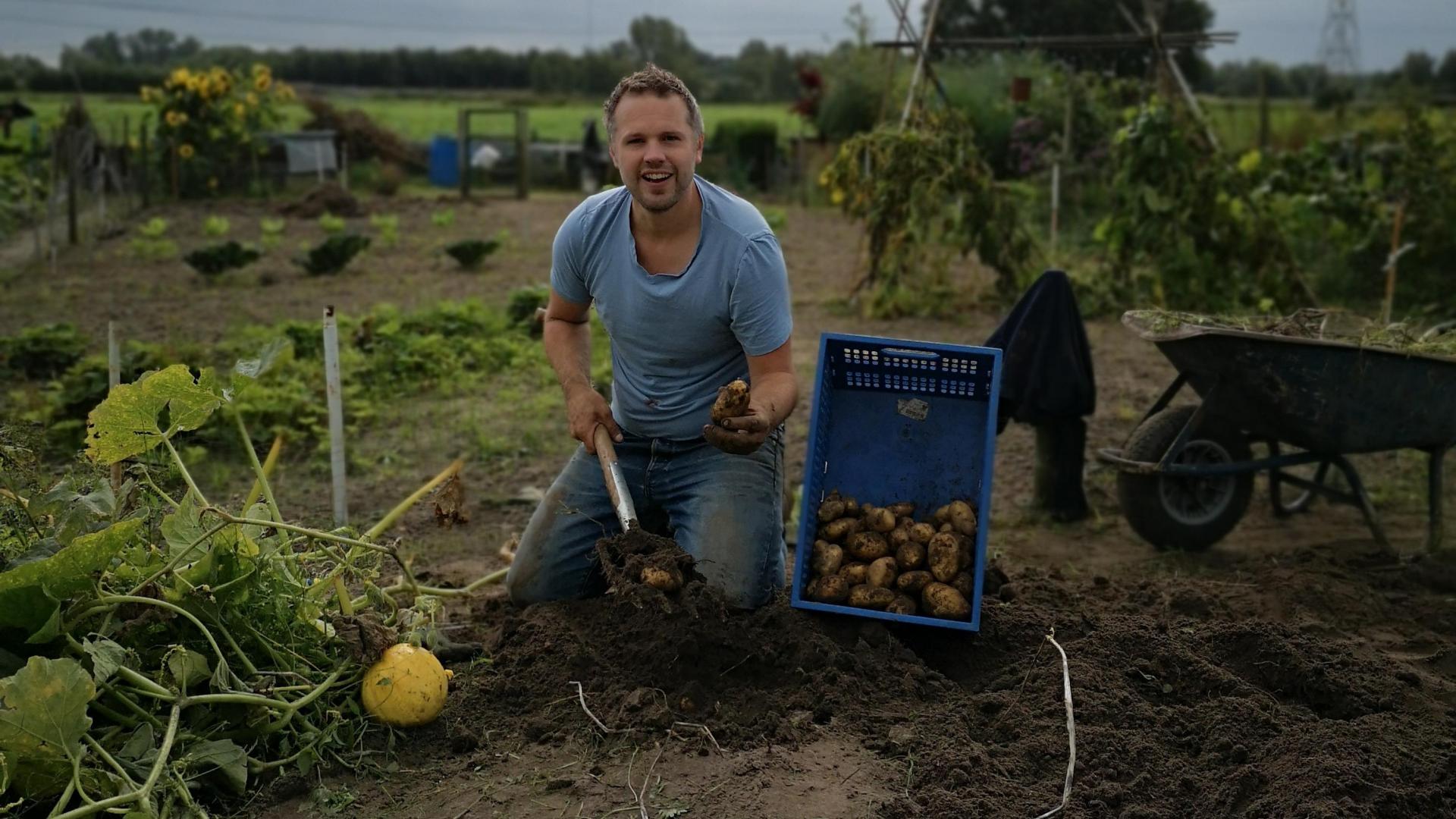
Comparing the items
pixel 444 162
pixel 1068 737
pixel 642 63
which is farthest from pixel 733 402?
pixel 642 63

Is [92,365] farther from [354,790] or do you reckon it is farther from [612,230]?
[354,790]

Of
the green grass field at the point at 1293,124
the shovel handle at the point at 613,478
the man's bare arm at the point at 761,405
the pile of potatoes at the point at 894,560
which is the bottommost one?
the pile of potatoes at the point at 894,560

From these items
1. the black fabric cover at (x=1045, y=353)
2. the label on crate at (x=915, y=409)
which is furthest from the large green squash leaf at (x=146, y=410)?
the black fabric cover at (x=1045, y=353)

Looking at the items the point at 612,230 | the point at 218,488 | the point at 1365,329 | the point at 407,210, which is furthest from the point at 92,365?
the point at 407,210

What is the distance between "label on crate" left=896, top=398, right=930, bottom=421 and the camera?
429 cm

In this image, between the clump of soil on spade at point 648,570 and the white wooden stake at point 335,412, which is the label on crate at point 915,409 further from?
the white wooden stake at point 335,412

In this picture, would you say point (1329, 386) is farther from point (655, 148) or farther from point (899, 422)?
point (655, 148)

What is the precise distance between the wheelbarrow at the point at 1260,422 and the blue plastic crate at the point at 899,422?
3.37 feet

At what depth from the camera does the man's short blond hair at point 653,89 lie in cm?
387

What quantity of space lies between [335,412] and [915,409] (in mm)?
2005

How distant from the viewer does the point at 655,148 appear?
151 inches

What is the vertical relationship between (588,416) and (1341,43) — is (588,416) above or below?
below

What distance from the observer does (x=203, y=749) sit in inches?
118

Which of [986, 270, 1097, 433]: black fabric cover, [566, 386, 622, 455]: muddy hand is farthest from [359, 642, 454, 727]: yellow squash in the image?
[986, 270, 1097, 433]: black fabric cover
